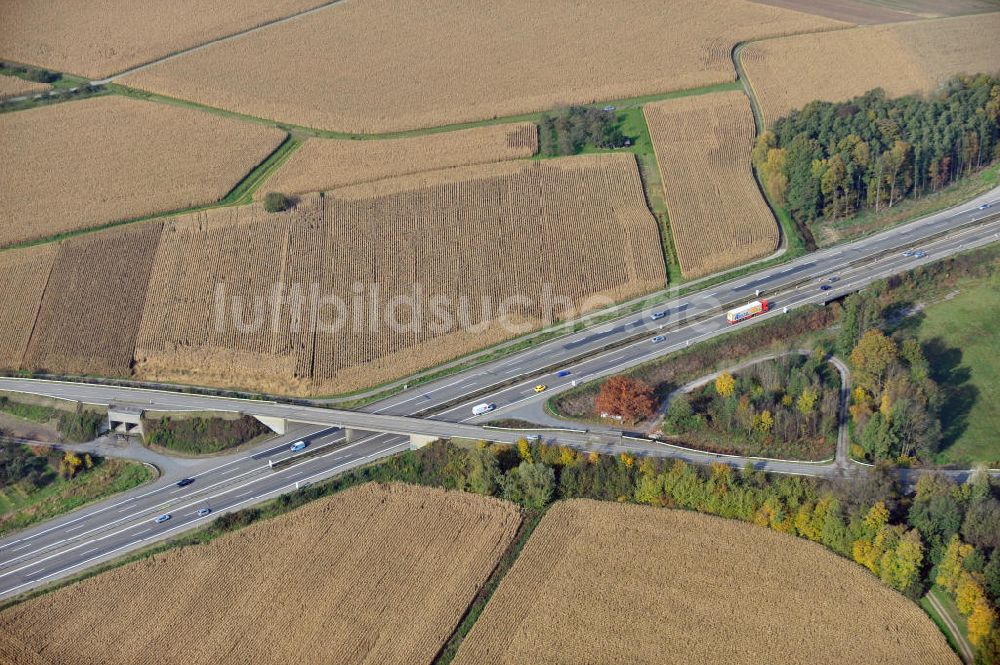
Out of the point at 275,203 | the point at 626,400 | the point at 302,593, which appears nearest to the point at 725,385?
the point at 626,400

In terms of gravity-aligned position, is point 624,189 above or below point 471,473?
above

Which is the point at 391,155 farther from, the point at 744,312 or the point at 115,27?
the point at 115,27

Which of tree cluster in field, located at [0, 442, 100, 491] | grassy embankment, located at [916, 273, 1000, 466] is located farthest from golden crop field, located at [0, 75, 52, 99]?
grassy embankment, located at [916, 273, 1000, 466]

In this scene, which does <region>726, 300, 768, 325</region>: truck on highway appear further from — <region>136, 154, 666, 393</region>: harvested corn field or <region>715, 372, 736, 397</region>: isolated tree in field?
<region>715, 372, 736, 397</region>: isolated tree in field

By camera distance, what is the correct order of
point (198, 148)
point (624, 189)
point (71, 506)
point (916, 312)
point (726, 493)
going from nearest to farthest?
point (726, 493) < point (71, 506) < point (916, 312) < point (624, 189) < point (198, 148)

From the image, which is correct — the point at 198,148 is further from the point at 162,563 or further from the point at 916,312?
the point at 916,312

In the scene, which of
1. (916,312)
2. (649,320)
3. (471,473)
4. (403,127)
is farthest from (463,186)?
(916,312)

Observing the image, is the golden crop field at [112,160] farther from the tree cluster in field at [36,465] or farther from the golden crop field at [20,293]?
the tree cluster in field at [36,465]
